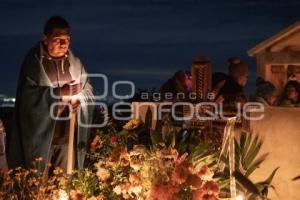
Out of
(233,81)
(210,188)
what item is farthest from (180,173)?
(233,81)

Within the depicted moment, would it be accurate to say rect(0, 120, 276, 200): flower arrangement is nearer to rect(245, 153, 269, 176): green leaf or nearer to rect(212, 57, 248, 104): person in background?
rect(245, 153, 269, 176): green leaf

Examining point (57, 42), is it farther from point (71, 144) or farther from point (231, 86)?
point (231, 86)

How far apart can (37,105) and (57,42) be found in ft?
1.86

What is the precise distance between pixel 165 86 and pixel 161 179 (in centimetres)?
208

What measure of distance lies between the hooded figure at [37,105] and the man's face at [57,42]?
0.18ft

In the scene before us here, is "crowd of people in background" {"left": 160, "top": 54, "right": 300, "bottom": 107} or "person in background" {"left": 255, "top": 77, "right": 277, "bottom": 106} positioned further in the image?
"person in background" {"left": 255, "top": 77, "right": 277, "bottom": 106}

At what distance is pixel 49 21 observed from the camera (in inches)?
196

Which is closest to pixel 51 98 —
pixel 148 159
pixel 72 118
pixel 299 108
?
pixel 72 118

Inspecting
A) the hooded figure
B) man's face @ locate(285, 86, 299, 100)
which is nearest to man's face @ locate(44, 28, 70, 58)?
the hooded figure

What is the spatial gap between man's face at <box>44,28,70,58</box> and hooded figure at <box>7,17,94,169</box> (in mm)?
56

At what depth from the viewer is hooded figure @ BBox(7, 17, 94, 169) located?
4965mm

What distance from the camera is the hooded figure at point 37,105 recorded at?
4.96 metres

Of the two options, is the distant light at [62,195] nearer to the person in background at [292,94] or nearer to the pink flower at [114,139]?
the pink flower at [114,139]

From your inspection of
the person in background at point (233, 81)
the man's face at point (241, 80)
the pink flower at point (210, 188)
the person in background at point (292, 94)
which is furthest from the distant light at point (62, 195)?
the person in background at point (292, 94)
